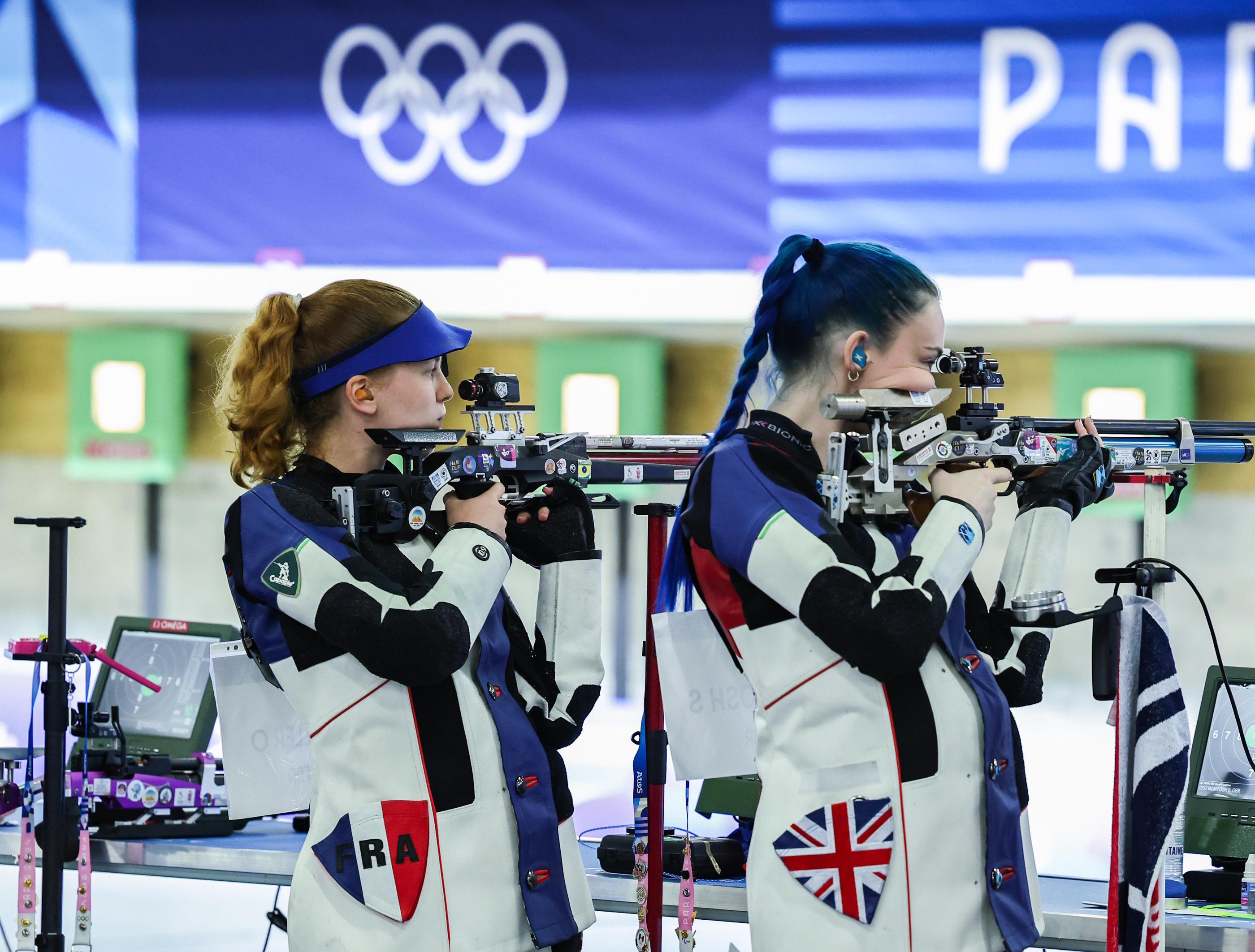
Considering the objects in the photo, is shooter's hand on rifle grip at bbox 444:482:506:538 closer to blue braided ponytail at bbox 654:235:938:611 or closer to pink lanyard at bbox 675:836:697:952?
blue braided ponytail at bbox 654:235:938:611

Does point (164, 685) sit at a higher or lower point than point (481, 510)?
lower

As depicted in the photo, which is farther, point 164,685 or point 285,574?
point 164,685

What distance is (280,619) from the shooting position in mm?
1343

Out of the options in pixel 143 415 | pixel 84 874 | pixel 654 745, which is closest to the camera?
pixel 654 745

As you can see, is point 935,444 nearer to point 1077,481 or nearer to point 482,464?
point 1077,481

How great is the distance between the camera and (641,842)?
6.72 feet

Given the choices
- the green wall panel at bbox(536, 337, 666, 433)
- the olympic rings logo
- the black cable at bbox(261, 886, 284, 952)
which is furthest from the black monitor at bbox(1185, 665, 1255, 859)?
the olympic rings logo

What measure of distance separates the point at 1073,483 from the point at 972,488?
222 millimetres

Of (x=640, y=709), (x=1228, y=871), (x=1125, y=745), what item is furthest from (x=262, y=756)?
(x=640, y=709)

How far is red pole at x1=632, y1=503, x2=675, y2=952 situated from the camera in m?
1.97

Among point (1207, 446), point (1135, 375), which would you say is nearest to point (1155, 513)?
point (1207, 446)

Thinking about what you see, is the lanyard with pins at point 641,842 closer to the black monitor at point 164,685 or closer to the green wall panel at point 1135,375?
the black monitor at point 164,685

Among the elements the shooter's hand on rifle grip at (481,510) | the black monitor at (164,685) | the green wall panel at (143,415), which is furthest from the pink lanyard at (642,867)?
the green wall panel at (143,415)

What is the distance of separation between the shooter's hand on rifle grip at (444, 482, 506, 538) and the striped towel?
2.56 ft
